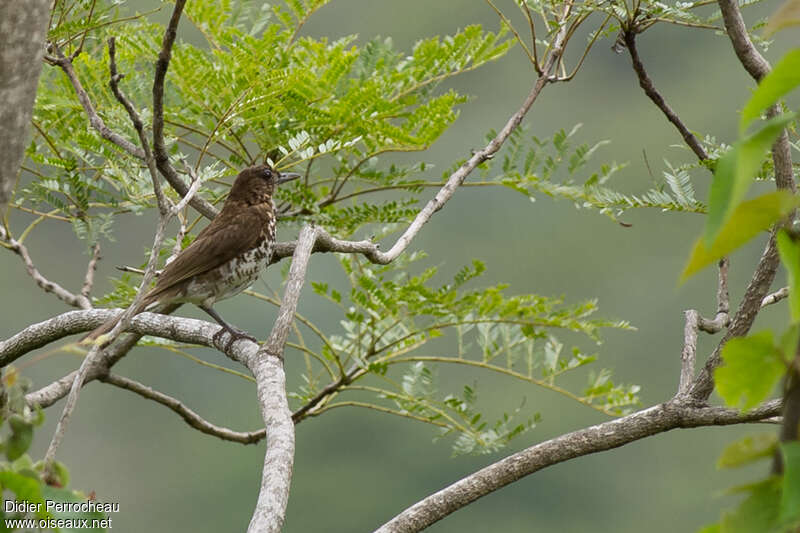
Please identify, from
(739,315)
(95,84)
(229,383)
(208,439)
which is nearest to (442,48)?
(95,84)

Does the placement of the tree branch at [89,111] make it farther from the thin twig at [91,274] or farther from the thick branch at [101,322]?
the thin twig at [91,274]

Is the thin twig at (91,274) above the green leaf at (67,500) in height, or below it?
above

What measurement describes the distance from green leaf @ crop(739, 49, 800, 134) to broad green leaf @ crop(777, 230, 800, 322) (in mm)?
75

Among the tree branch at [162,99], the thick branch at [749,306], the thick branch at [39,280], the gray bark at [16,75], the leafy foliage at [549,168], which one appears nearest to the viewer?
the gray bark at [16,75]

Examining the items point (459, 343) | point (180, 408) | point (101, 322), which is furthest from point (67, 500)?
point (459, 343)

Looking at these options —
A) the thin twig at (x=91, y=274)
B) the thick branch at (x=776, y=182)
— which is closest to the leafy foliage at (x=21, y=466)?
the thick branch at (x=776, y=182)

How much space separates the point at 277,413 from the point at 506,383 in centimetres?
809

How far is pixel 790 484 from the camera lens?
52 cm

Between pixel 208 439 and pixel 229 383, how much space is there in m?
3.09

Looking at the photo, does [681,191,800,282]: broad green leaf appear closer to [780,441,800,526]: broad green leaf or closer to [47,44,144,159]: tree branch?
[780,441,800,526]: broad green leaf

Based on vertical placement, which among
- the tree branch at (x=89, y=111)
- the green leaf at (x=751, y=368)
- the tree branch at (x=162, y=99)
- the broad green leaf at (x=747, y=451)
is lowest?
the broad green leaf at (x=747, y=451)

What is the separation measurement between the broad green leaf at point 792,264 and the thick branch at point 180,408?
10.8ft

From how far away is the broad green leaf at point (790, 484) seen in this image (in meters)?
0.50

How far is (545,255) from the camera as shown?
14977 millimetres
